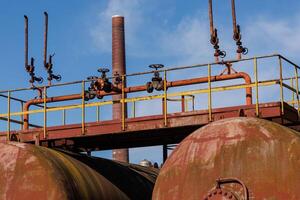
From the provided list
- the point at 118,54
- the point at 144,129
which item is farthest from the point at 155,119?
the point at 118,54

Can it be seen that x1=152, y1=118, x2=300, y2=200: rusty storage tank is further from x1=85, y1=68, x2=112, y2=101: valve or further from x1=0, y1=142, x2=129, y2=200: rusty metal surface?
x1=85, y1=68, x2=112, y2=101: valve

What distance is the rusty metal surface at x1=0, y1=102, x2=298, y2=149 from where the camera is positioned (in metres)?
12.3

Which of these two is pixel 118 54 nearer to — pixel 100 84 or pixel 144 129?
pixel 100 84

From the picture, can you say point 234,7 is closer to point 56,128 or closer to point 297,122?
point 297,122

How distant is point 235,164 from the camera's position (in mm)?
10266

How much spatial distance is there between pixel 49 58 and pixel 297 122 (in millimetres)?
10992

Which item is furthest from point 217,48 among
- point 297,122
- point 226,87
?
point 297,122

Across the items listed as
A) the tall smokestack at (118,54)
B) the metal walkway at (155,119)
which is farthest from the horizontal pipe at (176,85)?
the tall smokestack at (118,54)

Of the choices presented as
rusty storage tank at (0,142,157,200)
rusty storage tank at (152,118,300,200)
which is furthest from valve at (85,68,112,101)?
rusty storage tank at (152,118,300,200)

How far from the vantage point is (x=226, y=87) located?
1341 cm

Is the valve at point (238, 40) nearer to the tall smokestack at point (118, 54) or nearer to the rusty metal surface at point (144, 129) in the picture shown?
the rusty metal surface at point (144, 129)

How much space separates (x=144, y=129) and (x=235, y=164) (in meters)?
3.72

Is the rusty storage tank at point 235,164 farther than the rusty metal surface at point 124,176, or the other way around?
the rusty metal surface at point 124,176

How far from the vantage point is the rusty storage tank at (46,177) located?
11703 mm
